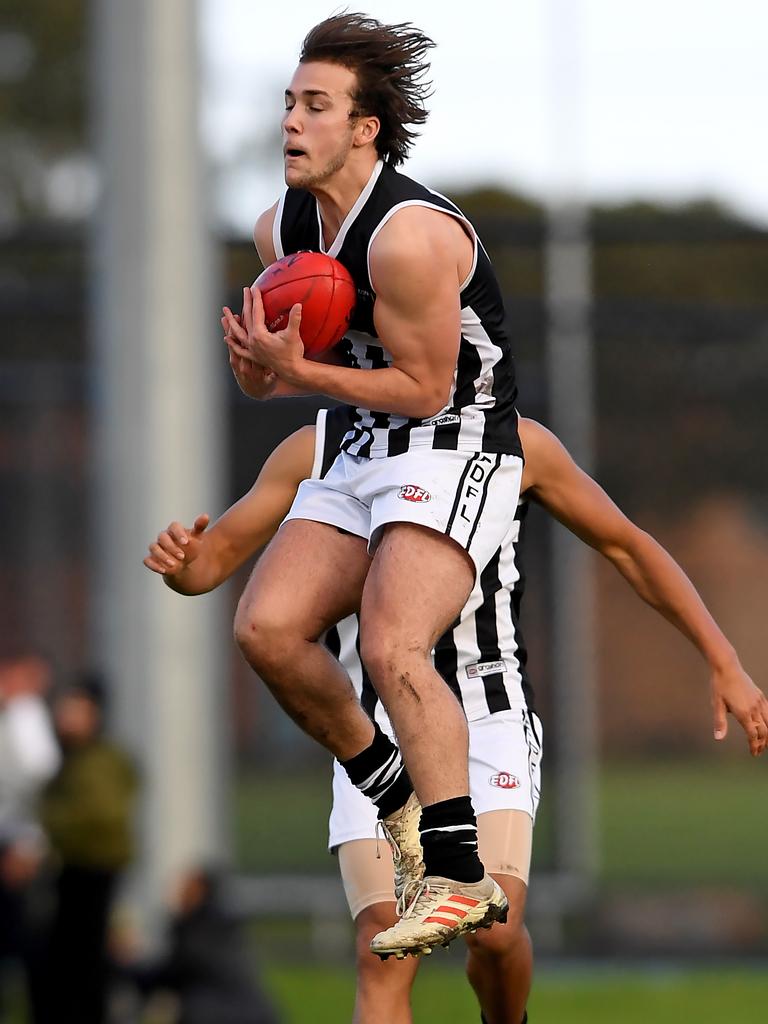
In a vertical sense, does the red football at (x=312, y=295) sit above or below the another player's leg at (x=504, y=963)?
above

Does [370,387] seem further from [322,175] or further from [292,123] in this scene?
[292,123]

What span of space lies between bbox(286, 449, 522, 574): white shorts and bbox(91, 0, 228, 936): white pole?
6.24m

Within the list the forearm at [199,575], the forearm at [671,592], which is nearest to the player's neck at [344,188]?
the forearm at [199,575]

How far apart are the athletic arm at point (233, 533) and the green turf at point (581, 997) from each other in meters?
7.35

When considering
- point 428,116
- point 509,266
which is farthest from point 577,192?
point 428,116

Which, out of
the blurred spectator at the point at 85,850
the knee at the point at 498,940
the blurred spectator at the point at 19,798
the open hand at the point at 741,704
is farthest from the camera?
the blurred spectator at the point at 19,798

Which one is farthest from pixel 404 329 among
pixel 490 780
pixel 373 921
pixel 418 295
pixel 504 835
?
pixel 373 921

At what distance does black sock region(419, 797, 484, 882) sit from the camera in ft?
15.4

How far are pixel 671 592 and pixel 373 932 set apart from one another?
3.98 ft

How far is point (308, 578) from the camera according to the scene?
5.00 meters

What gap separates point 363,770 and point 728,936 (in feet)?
34.7

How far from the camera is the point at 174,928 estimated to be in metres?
10.8

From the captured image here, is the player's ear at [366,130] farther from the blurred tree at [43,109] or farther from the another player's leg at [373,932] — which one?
the blurred tree at [43,109]

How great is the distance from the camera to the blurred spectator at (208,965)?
1050 cm
